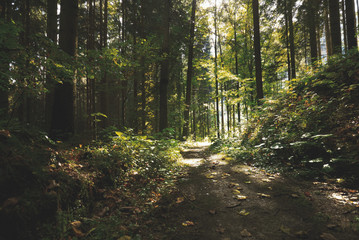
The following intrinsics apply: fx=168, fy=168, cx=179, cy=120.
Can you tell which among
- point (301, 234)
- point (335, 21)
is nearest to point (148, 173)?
point (301, 234)

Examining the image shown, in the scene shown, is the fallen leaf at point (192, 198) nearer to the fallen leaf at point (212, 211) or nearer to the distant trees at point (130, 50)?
the fallen leaf at point (212, 211)

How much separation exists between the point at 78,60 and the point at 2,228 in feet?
12.0

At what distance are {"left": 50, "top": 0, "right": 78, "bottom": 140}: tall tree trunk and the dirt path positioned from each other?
3403 mm

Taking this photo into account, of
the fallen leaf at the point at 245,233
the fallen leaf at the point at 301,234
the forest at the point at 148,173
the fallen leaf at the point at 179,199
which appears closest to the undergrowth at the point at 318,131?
the forest at the point at 148,173

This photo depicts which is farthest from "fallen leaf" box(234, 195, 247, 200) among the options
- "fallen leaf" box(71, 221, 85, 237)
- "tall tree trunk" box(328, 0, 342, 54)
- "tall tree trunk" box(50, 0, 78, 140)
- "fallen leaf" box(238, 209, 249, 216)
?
"tall tree trunk" box(328, 0, 342, 54)

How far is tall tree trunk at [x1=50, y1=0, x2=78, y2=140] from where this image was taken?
4.50 meters

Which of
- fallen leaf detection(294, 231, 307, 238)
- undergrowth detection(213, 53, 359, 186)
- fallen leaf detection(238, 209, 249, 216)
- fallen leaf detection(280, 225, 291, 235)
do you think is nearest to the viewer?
fallen leaf detection(294, 231, 307, 238)

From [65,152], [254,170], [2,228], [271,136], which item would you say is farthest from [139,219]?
[271,136]

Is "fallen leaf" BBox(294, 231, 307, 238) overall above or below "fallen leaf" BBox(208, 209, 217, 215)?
above

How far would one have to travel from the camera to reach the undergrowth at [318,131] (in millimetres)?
3881

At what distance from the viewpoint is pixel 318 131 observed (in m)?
4.70

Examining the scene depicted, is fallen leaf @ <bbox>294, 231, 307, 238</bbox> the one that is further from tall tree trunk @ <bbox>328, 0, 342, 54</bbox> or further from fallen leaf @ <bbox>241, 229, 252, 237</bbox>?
tall tree trunk @ <bbox>328, 0, 342, 54</bbox>

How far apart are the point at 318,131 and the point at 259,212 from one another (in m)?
3.49

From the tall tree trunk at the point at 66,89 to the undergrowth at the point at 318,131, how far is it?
5.91 meters
